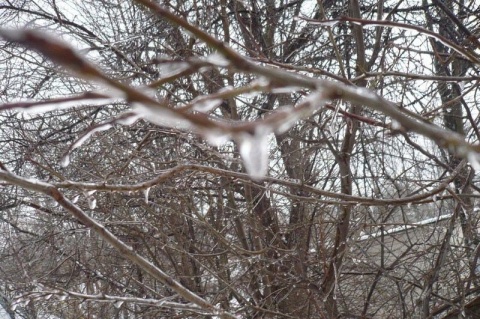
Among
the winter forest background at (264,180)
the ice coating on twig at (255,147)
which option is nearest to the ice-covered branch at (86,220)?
the ice coating on twig at (255,147)

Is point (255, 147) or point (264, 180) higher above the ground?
point (264, 180)

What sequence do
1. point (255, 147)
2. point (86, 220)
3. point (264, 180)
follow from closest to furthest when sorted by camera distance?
point (255, 147) < point (86, 220) < point (264, 180)

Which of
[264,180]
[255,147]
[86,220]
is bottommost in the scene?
[255,147]

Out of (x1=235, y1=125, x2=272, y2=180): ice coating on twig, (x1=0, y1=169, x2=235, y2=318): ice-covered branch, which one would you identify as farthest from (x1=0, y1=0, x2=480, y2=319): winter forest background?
(x1=235, y1=125, x2=272, y2=180): ice coating on twig

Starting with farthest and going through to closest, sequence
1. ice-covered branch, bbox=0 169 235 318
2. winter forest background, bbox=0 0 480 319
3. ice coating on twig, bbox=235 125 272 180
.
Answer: winter forest background, bbox=0 0 480 319 < ice-covered branch, bbox=0 169 235 318 < ice coating on twig, bbox=235 125 272 180

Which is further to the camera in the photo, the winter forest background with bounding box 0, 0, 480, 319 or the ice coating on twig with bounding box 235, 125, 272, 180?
the winter forest background with bounding box 0, 0, 480, 319

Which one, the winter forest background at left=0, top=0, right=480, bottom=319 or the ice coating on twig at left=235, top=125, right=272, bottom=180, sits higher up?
the winter forest background at left=0, top=0, right=480, bottom=319

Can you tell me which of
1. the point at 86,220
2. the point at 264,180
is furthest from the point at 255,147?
the point at 264,180

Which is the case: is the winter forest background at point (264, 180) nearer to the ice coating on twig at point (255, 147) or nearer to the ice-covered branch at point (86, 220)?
the ice-covered branch at point (86, 220)

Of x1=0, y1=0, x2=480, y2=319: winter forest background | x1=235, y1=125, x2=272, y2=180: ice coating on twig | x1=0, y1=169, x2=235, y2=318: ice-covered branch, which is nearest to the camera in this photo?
x1=235, y1=125, x2=272, y2=180: ice coating on twig

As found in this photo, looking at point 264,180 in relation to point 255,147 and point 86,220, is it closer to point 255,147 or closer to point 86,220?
point 86,220

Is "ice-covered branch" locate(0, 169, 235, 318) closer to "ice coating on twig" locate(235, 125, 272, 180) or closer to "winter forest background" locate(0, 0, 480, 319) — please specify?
"ice coating on twig" locate(235, 125, 272, 180)

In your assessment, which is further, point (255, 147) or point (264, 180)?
point (264, 180)

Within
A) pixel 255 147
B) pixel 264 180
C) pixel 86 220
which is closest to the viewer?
pixel 255 147
